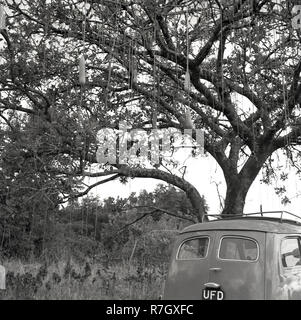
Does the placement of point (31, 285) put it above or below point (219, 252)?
below

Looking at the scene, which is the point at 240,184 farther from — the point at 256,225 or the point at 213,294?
the point at 213,294

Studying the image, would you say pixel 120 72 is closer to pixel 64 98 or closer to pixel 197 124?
pixel 64 98

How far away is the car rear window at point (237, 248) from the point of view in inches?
288

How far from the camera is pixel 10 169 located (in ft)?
33.3

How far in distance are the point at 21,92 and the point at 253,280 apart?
621cm

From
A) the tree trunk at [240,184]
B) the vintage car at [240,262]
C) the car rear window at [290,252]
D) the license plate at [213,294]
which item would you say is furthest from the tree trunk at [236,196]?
the license plate at [213,294]

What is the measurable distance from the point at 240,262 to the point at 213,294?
564 mm

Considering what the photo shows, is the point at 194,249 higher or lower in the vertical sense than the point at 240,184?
lower

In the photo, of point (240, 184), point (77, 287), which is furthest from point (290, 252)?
point (77, 287)

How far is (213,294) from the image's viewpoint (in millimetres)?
7219

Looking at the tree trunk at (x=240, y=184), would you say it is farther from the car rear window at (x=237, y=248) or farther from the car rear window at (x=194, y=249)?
the car rear window at (x=237, y=248)

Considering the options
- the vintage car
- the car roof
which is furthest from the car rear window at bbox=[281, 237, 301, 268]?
the car roof

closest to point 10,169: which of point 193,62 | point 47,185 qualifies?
point 47,185
